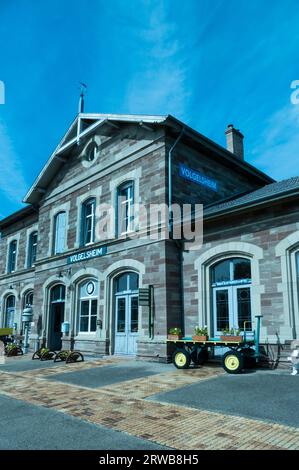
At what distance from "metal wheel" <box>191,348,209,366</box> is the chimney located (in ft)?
34.6

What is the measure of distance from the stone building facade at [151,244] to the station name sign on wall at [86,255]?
0.06m

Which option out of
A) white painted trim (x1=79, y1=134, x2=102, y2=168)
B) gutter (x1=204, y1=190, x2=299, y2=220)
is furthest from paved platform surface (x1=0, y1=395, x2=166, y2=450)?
white painted trim (x1=79, y1=134, x2=102, y2=168)

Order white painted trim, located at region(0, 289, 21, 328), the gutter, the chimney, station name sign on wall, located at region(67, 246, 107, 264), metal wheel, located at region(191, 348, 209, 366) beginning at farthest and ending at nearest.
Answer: white painted trim, located at region(0, 289, 21, 328) < the chimney < station name sign on wall, located at region(67, 246, 107, 264) < metal wheel, located at region(191, 348, 209, 366) < the gutter

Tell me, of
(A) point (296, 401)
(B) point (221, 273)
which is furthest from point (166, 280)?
(A) point (296, 401)

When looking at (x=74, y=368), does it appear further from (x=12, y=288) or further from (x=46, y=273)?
(x=12, y=288)

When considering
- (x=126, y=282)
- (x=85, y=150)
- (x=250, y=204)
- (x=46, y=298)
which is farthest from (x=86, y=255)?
(x=250, y=204)

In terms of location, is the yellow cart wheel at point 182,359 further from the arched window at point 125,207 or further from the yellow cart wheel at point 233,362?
the arched window at point 125,207

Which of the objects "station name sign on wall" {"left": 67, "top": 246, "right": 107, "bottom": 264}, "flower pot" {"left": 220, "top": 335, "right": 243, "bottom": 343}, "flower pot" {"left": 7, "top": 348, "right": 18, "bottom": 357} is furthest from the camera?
"flower pot" {"left": 7, "top": 348, "right": 18, "bottom": 357}

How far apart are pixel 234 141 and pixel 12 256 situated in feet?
47.9

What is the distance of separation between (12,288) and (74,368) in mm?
12500

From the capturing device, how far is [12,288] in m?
22.8

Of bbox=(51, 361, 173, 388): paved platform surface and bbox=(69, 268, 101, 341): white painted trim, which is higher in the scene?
bbox=(69, 268, 101, 341): white painted trim

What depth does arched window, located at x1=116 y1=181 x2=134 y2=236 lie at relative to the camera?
14.4 meters

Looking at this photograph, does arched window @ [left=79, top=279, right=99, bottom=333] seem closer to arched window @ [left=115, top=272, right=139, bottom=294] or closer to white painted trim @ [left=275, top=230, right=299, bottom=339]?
arched window @ [left=115, top=272, right=139, bottom=294]
